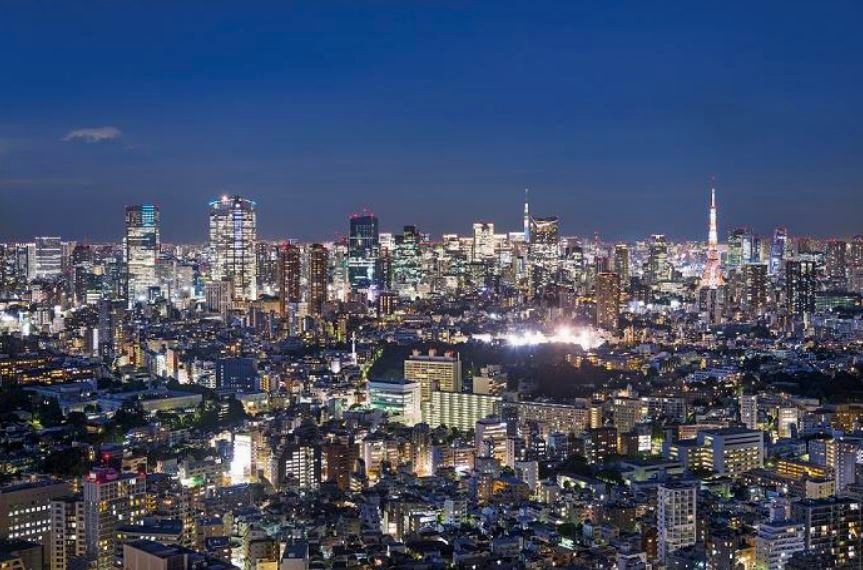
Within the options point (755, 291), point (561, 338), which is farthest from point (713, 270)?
point (561, 338)

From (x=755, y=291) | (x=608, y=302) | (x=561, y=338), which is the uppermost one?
(x=755, y=291)

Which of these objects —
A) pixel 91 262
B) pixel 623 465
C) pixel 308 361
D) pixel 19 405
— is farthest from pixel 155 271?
pixel 623 465

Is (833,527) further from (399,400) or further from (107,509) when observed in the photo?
(399,400)

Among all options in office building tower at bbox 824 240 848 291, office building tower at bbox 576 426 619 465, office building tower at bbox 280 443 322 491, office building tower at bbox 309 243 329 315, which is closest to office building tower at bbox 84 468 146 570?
office building tower at bbox 280 443 322 491

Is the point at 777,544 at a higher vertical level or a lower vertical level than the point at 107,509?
lower

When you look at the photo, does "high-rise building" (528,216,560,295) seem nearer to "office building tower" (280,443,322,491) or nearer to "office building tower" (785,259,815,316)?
"office building tower" (785,259,815,316)

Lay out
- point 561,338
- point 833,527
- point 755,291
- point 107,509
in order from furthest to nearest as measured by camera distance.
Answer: point 755,291
point 561,338
point 107,509
point 833,527

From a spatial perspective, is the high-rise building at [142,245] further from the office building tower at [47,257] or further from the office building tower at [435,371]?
the office building tower at [435,371]

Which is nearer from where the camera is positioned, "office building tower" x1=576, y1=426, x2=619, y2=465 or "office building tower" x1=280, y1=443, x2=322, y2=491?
"office building tower" x1=280, y1=443, x2=322, y2=491
